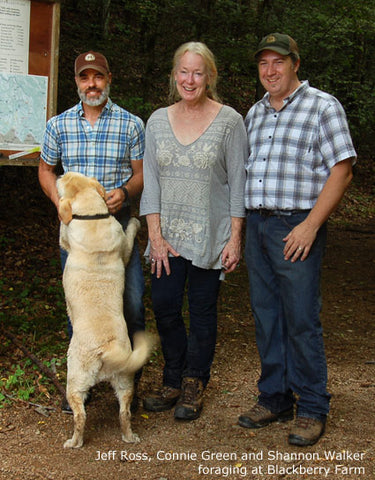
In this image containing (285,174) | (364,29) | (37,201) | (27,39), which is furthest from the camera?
(364,29)

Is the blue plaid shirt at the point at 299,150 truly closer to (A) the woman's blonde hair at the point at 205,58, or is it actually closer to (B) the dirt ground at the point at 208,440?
(A) the woman's blonde hair at the point at 205,58

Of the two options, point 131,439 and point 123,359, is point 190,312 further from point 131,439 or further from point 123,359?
point 131,439

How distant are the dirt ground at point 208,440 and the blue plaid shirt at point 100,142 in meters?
1.75

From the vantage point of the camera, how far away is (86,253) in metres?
3.60

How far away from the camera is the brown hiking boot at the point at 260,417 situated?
3.77 meters

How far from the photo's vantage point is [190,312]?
3.92 m

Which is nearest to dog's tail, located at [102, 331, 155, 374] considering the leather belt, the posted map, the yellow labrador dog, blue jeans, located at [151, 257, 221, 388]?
the yellow labrador dog

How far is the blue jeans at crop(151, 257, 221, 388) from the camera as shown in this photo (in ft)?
12.4

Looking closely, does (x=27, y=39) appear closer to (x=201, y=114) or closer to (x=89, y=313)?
(x=201, y=114)

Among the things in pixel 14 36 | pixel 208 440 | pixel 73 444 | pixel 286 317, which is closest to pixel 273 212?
pixel 286 317

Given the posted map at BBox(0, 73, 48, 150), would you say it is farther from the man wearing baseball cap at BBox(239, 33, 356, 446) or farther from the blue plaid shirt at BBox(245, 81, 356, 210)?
the blue plaid shirt at BBox(245, 81, 356, 210)

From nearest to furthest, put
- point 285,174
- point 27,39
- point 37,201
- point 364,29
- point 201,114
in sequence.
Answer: point 285,174, point 201,114, point 27,39, point 37,201, point 364,29

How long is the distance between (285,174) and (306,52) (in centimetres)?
771

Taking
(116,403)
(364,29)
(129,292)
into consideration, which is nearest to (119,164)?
(129,292)
